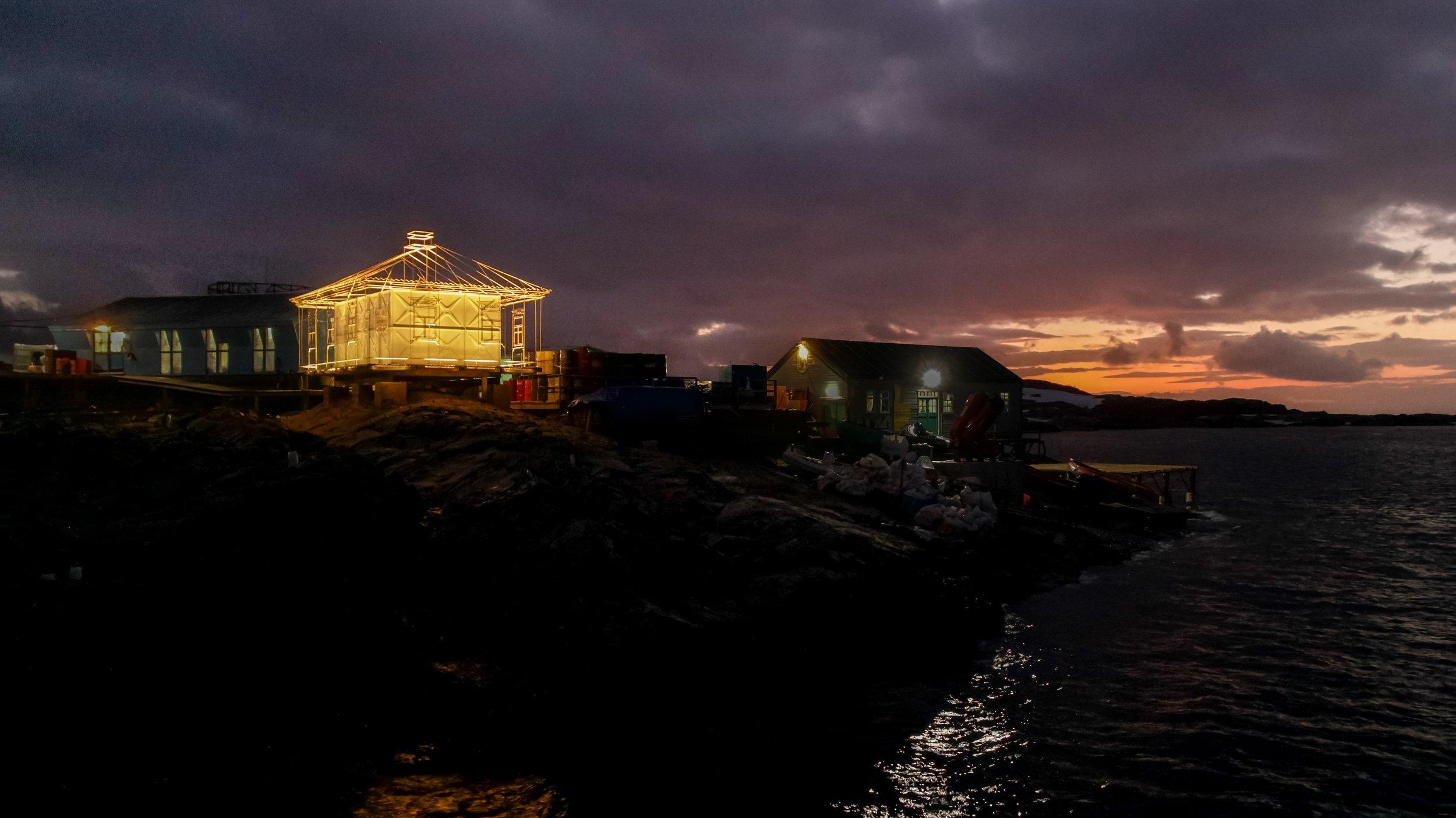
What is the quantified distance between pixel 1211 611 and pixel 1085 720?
1010 centimetres

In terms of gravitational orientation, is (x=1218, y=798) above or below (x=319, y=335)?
below

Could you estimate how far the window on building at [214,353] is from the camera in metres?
46.5

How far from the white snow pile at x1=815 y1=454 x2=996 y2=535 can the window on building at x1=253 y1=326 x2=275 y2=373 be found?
34846 mm

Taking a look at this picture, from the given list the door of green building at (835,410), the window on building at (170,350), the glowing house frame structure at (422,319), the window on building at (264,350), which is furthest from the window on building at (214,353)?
the door of green building at (835,410)

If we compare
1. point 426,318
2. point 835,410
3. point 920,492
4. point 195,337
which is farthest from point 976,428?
point 195,337

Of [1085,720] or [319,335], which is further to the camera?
[319,335]

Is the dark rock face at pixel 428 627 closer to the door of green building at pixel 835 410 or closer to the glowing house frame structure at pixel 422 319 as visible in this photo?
the glowing house frame structure at pixel 422 319

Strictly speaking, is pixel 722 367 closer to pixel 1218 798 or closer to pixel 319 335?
pixel 319 335

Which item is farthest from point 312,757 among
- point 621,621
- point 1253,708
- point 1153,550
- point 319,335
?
point 319,335

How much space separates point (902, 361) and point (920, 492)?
32.5m

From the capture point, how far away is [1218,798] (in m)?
10.7

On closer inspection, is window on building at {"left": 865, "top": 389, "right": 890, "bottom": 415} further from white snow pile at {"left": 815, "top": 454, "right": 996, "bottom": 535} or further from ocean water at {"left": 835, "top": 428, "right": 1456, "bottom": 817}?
ocean water at {"left": 835, "top": 428, "right": 1456, "bottom": 817}

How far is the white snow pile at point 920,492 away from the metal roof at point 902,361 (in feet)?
82.0

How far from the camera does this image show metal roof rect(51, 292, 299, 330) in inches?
1829
